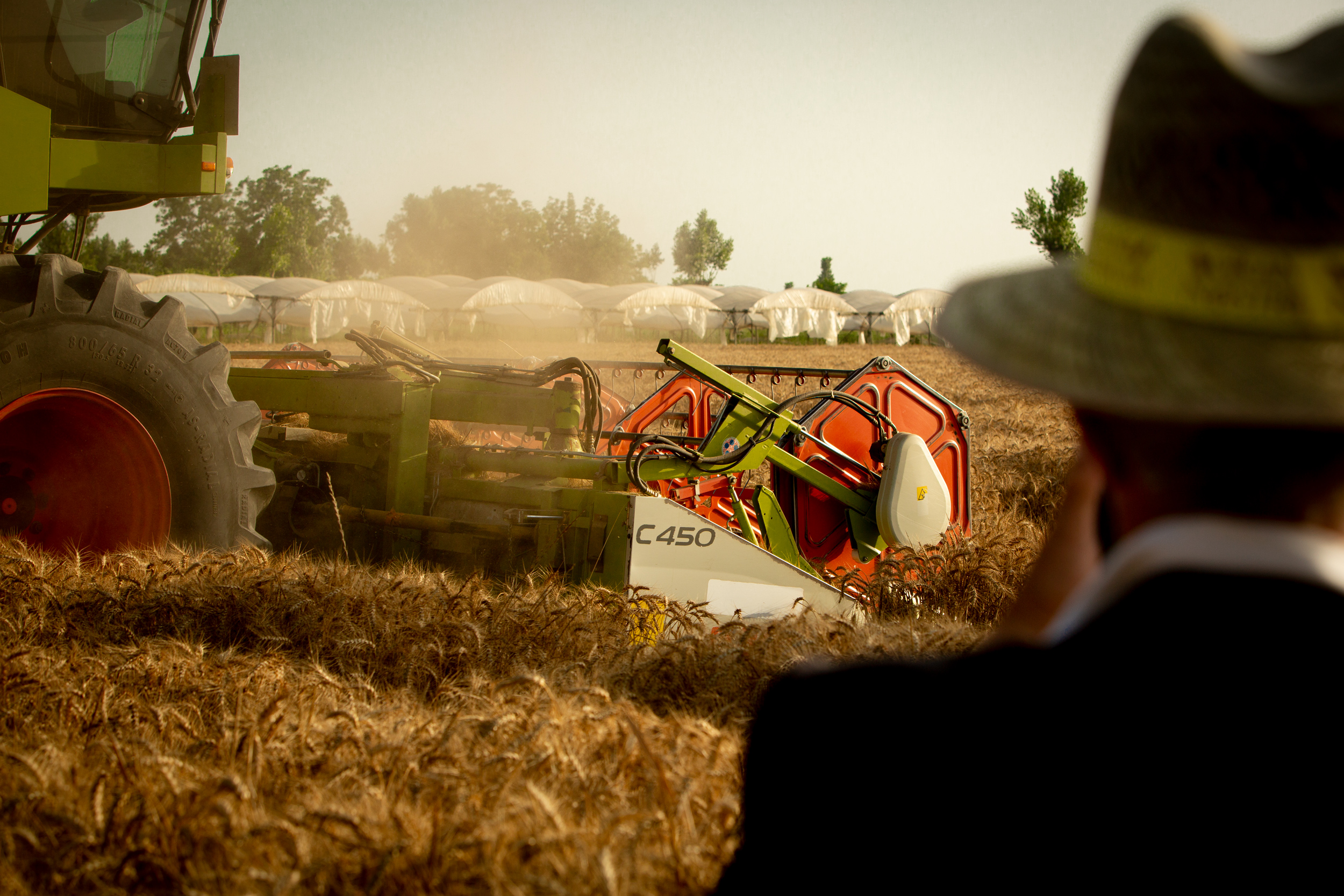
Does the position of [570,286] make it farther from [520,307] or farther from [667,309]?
[667,309]

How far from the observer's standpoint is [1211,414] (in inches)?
26.5

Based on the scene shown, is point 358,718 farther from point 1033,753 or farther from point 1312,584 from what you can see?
point 1312,584

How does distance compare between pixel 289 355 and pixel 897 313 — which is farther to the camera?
pixel 897 313

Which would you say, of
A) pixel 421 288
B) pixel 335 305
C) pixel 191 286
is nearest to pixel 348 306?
pixel 335 305

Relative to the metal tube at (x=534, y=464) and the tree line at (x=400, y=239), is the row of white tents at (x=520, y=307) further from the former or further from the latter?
the metal tube at (x=534, y=464)

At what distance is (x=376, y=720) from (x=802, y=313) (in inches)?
1866

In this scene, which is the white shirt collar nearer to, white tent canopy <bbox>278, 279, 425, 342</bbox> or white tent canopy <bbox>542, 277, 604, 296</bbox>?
white tent canopy <bbox>278, 279, 425, 342</bbox>

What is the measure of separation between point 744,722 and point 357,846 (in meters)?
1.11

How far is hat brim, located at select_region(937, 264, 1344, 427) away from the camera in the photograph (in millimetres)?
663

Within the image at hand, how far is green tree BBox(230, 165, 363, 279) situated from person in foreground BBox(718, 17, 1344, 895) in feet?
220

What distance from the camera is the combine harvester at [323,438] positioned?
3.88 meters

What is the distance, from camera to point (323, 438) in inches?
209

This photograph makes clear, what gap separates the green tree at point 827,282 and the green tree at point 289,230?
3929cm

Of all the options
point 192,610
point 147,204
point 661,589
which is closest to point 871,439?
point 661,589
